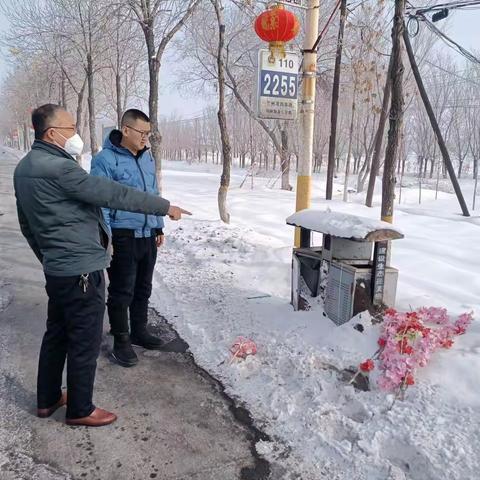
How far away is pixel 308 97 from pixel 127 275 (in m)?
3.25

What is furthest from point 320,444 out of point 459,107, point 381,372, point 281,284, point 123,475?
A: point 459,107

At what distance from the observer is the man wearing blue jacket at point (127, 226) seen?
10.3ft

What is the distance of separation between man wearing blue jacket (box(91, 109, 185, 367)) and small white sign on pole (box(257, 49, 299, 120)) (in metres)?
2.05

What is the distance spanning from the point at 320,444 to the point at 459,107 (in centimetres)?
4051

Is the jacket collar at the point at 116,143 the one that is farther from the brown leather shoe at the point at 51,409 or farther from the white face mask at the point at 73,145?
the brown leather shoe at the point at 51,409

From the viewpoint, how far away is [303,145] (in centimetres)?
529

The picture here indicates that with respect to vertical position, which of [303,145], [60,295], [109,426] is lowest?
[109,426]

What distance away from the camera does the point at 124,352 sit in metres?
3.32

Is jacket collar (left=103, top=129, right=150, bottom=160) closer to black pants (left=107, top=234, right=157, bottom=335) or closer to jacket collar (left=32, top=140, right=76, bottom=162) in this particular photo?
black pants (left=107, top=234, right=157, bottom=335)

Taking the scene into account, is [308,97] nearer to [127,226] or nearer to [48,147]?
[127,226]

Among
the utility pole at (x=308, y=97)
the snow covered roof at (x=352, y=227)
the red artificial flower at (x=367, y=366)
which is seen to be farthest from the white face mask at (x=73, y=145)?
the utility pole at (x=308, y=97)

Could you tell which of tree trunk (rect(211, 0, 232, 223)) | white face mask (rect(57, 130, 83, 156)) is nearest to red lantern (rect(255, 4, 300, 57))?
tree trunk (rect(211, 0, 232, 223))

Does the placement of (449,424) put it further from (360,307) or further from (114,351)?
(114,351)

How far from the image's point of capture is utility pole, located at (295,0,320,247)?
5102 mm
